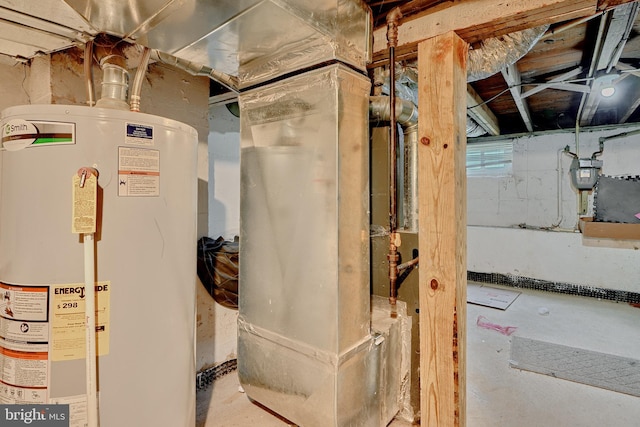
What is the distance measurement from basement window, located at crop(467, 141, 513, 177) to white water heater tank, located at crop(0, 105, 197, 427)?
5.07m

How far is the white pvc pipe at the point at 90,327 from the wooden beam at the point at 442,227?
129 cm

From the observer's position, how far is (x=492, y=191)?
5031mm

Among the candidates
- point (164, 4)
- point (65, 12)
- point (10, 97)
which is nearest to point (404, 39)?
point (164, 4)

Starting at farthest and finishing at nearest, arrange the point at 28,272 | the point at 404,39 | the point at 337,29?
the point at 404,39 → the point at 337,29 → the point at 28,272

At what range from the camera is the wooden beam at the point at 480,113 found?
122 inches

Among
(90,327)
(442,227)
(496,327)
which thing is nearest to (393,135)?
(442,227)

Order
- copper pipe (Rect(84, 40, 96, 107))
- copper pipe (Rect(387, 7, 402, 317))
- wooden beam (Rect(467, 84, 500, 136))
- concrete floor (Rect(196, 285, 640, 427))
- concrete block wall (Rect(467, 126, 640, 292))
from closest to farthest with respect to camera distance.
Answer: copper pipe (Rect(84, 40, 96, 107))
copper pipe (Rect(387, 7, 402, 317))
concrete floor (Rect(196, 285, 640, 427))
wooden beam (Rect(467, 84, 500, 136))
concrete block wall (Rect(467, 126, 640, 292))

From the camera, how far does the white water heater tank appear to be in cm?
103

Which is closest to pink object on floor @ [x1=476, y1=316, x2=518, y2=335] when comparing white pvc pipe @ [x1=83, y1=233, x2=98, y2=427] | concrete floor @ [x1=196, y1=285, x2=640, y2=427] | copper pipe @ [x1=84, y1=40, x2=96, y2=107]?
concrete floor @ [x1=196, y1=285, x2=640, y2=427]

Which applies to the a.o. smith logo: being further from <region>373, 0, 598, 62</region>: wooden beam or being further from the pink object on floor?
the pink object on floor

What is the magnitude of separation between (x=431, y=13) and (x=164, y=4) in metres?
1.12

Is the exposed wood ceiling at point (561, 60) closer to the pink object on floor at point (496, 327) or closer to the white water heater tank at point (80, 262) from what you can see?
the white water heater tank at point (80, 262)

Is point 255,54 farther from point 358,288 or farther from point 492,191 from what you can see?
point 492,191

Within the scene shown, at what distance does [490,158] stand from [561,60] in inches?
110
